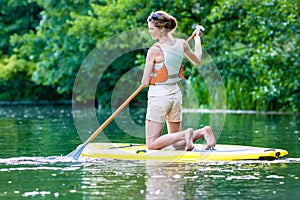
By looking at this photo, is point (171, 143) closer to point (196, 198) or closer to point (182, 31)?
point (196, 198)

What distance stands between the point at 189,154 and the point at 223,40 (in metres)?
13.1

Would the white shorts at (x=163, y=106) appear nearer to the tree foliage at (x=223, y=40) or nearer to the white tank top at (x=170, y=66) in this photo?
the white tank top at (x=170, y=66)

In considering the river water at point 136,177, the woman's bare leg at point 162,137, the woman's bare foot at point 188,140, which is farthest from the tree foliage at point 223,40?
the woman's bare foot at point 188,140

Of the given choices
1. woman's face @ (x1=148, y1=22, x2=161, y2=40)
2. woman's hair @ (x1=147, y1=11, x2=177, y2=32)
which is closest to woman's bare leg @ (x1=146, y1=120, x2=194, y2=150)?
woman's face @ (x1=148, y1=22, x2=161, y2=40)

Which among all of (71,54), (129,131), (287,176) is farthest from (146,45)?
(287,176)

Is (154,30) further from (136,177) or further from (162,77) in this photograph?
(136,177)

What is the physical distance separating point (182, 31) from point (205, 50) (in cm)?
81

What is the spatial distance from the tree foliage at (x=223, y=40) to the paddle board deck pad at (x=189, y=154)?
8.39m

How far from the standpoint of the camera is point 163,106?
362 inches

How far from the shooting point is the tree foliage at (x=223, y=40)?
61.4 feet

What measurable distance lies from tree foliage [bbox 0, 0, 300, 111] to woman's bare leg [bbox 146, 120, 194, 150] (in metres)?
8.37

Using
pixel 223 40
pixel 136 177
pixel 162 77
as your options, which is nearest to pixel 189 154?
pixel 162 77

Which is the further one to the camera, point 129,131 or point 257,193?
point 129,131

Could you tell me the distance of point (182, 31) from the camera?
69.9ft
